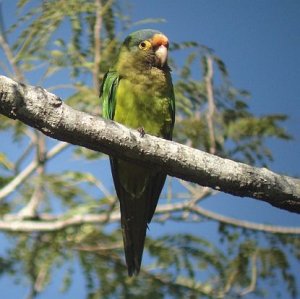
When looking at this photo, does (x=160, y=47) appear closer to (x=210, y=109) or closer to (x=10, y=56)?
(x=210, y=109)

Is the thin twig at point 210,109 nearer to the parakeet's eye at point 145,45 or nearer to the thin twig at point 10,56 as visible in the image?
the parakeet's eye at point 145,45

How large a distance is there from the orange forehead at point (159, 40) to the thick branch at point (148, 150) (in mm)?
1947

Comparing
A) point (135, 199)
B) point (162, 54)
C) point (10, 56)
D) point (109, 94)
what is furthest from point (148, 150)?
point (10, 56)

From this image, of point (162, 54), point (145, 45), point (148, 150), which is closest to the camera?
point (148, 150)

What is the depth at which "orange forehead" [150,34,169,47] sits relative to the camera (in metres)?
4.57

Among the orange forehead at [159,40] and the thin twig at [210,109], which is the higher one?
the orange forehead at [159,40]

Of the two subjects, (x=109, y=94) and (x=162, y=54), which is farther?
(x=162, y=54)

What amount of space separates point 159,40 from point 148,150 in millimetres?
2061

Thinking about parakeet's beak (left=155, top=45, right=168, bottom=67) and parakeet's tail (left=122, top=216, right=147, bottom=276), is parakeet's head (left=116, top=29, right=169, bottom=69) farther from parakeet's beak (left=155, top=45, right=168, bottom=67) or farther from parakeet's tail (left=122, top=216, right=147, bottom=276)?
parakeet's tail (left=122, top=216, right=147, bottom=276)

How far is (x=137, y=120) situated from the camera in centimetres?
404

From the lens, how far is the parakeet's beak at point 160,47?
173 inches

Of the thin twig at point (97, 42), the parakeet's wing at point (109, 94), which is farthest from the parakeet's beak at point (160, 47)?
the thin twig at point (97, 42)

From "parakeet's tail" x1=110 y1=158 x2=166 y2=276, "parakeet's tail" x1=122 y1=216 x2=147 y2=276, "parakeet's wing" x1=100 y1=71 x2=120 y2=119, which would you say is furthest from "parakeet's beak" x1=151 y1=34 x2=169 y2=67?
"parakeet's tail" x1=122 y1=216 x2=147 y2=276

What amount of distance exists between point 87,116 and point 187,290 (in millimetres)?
2776
